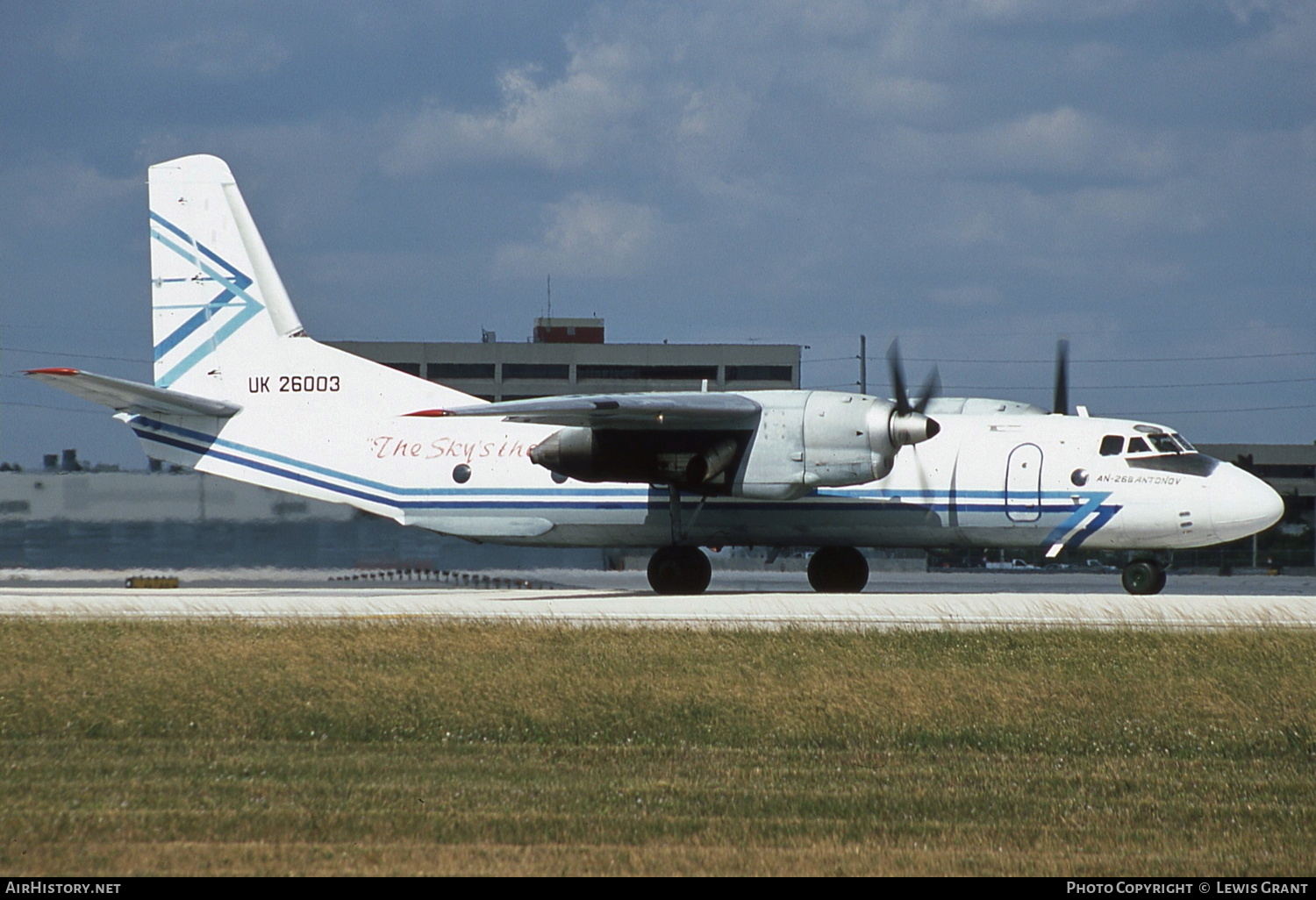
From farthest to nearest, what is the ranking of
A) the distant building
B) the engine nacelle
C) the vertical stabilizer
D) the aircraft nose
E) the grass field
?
the distant building < the vertical stabilizer < the engine nacelle < the aircraft nose < the grass field

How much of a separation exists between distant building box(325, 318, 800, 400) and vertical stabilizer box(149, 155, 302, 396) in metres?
53.9

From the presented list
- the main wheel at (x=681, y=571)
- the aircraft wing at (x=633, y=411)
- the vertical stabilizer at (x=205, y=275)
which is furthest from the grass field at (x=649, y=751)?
the vertical stabilizer at (x=205, y=275)

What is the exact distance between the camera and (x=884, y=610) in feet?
64.8

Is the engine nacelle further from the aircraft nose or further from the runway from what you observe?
the aircraft nose

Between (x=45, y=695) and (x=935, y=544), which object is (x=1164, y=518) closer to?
(x=935, y=544)

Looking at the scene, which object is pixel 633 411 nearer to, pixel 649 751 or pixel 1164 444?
pixel 1164 444

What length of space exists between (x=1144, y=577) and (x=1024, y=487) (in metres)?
2.99

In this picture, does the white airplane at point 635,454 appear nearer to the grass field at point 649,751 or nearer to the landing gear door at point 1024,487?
the landing gear door at point 1024,487

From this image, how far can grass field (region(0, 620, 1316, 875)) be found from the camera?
788 centimetres

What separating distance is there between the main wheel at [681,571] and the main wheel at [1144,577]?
809cm

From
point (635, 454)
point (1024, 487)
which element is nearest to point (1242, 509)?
point (1024, 487)

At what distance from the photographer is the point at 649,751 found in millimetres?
11367

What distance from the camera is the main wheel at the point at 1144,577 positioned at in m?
24.1

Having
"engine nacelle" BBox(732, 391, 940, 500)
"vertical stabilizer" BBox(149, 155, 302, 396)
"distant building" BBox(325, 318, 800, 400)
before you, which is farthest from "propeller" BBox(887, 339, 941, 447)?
"distant building" BBox(325, 318, 800, 400)
